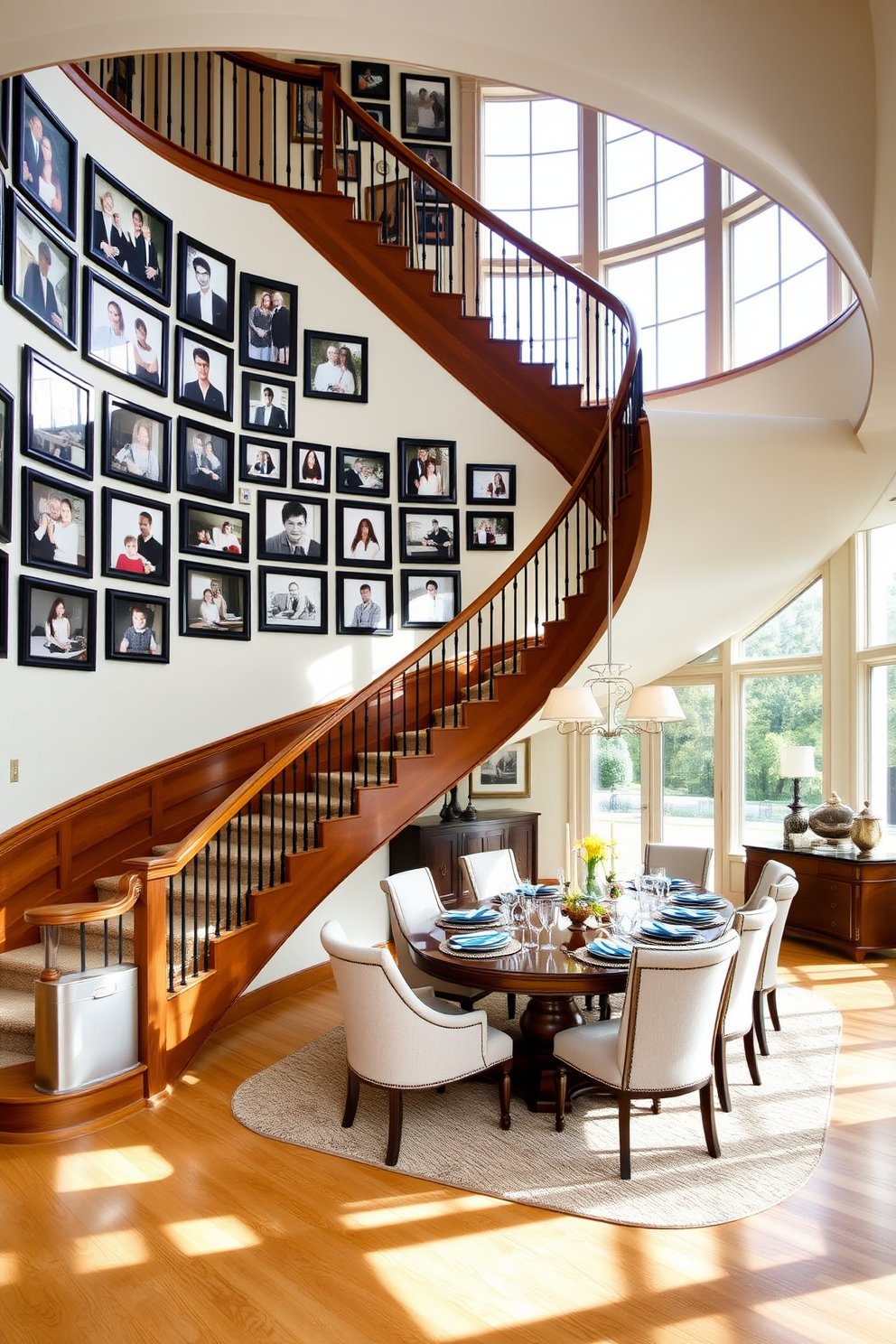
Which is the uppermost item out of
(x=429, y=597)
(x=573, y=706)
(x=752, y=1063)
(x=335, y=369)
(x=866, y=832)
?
(x=335, y=369)

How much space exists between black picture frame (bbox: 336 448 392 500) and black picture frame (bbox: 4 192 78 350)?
223cm

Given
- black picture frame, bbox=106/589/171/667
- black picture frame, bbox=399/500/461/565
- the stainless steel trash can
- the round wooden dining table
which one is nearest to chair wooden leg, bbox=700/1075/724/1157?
the round wooden dining table

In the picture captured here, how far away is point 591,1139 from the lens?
3.86 m

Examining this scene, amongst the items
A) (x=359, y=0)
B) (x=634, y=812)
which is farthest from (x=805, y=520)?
(x=359, y=0)

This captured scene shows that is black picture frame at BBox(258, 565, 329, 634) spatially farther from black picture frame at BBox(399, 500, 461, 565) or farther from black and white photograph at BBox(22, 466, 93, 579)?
black and white photograph at BBox(22, 466, 93, 579)

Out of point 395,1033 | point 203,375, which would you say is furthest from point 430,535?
point 395,1033

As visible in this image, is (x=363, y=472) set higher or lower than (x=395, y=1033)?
higher

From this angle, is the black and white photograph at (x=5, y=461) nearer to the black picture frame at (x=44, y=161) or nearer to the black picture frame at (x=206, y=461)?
the black picture frame at (x=44, y=161)

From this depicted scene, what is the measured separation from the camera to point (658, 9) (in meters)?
2.30

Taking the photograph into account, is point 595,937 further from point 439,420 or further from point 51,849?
point 439,420

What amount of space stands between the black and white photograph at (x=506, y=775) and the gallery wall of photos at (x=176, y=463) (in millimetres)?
2014

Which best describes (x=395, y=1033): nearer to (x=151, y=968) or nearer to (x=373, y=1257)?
(x=373, y=1257)

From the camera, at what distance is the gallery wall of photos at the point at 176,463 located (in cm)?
478

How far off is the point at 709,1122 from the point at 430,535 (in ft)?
15.7
